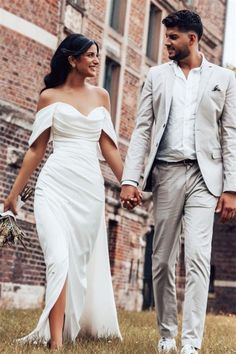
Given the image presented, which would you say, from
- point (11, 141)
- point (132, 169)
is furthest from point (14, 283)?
point (132, 169)

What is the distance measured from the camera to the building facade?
52.4 ft

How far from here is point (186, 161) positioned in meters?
6.19

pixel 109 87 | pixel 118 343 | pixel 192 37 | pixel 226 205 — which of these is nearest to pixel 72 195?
pixel 118 343

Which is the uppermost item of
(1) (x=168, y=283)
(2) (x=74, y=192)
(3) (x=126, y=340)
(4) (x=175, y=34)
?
(4) (x=175, y=34)

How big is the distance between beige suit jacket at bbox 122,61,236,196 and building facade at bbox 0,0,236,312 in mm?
9368

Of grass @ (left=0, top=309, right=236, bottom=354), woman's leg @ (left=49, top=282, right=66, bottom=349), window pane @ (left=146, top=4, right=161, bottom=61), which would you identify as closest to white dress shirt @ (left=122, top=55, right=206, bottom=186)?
woman's leg @ (left=49, top=282, right=66, bottom=349)

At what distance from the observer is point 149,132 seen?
655 centimetres

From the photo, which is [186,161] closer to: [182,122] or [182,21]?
[182,122]

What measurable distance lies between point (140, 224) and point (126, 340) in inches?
564

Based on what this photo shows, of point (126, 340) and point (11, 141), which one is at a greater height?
point (11, 141)

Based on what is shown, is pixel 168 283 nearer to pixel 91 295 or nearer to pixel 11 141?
pixel 91 295

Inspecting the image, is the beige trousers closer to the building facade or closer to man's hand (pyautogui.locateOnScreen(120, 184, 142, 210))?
man's hand (pyautogui.locateOnScreen(120, 184, 142, 210))

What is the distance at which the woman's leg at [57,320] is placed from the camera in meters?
6.12

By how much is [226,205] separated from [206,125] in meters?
0.61
